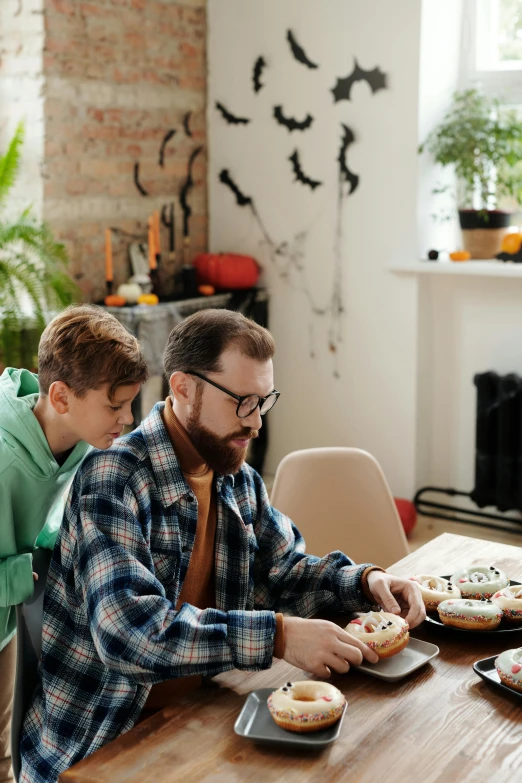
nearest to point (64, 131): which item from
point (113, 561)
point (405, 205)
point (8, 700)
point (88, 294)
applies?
point (88, 294)

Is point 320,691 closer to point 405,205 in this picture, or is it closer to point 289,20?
point 405,205

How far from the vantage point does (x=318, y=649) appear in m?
1.43

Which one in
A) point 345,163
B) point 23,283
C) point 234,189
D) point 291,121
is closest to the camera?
point 23,283

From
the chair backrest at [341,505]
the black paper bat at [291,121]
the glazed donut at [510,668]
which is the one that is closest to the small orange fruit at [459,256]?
the black paper bat at [291,121]

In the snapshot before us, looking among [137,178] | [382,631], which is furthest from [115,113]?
[382,631]

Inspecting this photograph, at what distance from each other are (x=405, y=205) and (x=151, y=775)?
3088 mm

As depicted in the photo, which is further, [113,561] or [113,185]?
[113,185]

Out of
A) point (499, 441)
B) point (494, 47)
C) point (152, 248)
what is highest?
point (494, 47)

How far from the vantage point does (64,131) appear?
3676 millimetres

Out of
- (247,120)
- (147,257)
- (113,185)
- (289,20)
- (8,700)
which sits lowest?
(8,700)

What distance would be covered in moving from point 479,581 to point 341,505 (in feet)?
2.15

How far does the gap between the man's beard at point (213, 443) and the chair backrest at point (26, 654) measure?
1.17 feet

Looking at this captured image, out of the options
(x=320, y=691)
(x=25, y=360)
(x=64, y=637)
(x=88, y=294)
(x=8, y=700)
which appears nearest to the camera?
(x=320, y=691)

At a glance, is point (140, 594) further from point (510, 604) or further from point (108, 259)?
point (108, 259)
